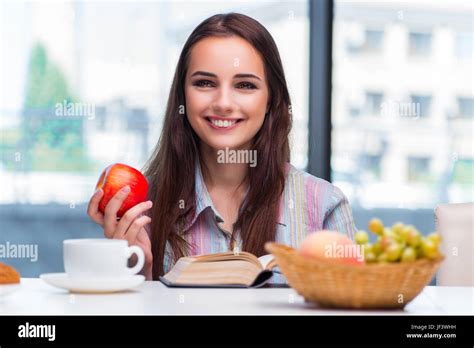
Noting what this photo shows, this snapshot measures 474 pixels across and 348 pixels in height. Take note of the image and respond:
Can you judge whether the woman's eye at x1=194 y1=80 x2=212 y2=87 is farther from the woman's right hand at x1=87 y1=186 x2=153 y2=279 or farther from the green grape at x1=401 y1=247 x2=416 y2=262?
the green grape at x1=401 y1=247 x2=416 y2=262

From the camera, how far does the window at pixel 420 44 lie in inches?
227

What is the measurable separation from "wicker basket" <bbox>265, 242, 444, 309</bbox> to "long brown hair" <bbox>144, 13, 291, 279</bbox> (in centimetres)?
85

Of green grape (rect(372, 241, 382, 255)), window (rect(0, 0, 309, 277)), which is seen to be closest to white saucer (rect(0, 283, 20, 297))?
green grape (rect(372, 241, 382, 255))

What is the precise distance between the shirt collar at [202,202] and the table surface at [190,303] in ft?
2.13

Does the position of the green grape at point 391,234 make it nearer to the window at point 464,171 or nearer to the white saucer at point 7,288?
the white saucer at point 7,288

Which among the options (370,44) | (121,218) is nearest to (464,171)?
(370,44)

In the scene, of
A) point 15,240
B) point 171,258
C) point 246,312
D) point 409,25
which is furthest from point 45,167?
point 246,312

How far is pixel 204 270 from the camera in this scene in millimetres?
1579

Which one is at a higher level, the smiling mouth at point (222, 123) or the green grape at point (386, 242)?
the smiling mouth at point (222, 123)

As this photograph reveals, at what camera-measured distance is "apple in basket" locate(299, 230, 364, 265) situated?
1.32 metres

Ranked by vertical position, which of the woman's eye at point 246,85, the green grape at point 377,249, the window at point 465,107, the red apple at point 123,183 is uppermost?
the window at point 465,107

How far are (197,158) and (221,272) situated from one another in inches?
30.0

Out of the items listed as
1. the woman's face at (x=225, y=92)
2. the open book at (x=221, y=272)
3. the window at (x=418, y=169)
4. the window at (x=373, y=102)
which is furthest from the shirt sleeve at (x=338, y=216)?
the window at (x=418, y=169)

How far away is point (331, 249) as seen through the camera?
1322mm
